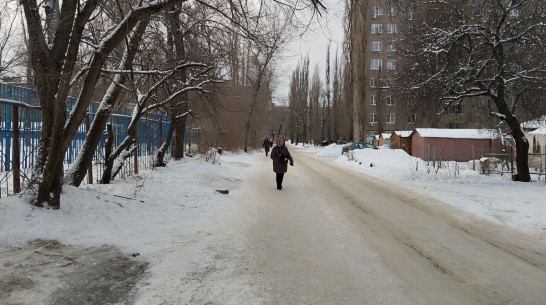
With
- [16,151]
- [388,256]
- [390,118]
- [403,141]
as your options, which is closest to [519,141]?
[388,256]

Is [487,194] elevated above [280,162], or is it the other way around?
[280,162]

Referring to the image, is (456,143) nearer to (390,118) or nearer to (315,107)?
(390,118)

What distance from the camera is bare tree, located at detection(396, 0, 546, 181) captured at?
13.1 metres

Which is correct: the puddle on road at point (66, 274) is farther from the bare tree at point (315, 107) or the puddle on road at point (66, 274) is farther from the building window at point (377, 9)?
the bare tree at point (315, 107)

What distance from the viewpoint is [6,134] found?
259 inches

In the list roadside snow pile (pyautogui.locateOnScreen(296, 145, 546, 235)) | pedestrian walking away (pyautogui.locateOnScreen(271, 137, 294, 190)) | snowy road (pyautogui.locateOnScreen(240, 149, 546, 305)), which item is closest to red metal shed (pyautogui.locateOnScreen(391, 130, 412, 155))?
roadside snow pile (pyautogui.locateOnScreen(296, 145, 546, 235))

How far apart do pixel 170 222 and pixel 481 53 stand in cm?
1237

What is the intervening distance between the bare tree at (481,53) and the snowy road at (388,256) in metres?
6.75

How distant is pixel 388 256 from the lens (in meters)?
5.02

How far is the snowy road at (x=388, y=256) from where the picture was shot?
379 centimetres

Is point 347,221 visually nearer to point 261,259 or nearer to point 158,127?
point 261,259

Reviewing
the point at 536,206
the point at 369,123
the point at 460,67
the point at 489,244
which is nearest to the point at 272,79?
the point at 369,123

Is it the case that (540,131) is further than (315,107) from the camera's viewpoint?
No

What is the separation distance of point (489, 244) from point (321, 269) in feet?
9.46
